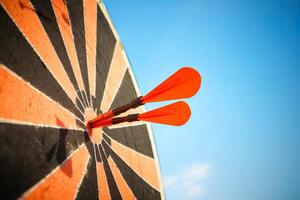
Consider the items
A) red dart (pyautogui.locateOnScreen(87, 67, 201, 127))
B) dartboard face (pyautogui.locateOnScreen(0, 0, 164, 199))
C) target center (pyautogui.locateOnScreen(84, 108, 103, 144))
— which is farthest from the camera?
target center (pyautogui.locateOnScreen(84, 108, 103, 144))

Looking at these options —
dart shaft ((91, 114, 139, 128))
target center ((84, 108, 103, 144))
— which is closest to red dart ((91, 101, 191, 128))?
dart shaft ((91, 114, 139, 128))

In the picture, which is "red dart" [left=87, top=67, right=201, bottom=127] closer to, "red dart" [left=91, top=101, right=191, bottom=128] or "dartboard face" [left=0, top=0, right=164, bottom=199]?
"red dart" [left=91, top=101, right=191, bottom=128]

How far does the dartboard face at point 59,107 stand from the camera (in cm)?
86

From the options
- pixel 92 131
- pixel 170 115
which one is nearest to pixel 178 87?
pixel 170 115

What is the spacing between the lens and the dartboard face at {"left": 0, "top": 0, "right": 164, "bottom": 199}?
860mm

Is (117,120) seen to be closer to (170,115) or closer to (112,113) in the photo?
(112,113)

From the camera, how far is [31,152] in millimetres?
899

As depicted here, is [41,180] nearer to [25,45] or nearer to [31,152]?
[31,152]

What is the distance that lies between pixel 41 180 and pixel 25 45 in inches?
21.1

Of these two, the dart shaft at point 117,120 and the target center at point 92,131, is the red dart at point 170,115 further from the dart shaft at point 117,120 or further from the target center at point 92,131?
the target center at point 92,131

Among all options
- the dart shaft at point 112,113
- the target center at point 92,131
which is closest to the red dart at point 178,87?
the dart shaft at point 112,113

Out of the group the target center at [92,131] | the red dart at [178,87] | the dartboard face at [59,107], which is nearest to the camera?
the dartboard face at [59,107]

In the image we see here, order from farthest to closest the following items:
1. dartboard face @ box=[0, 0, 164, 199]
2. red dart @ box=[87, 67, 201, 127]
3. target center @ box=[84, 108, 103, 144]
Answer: target center @ box=[84, 108, 103, 144] → red dart @ box=[87, 67, 201, 127] → dartboard face @ box=[0, 0, 164, 199]

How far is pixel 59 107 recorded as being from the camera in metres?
1.12
